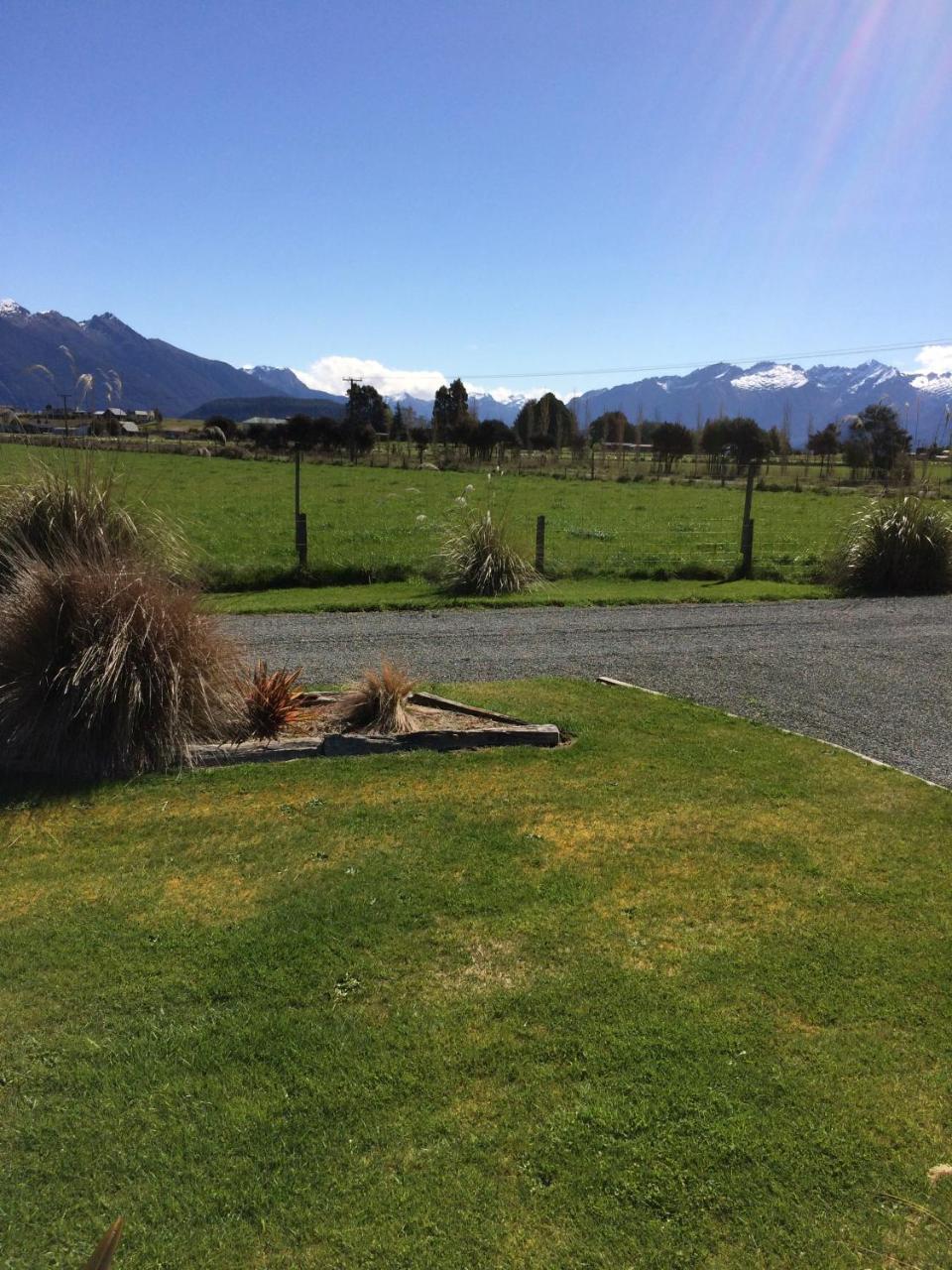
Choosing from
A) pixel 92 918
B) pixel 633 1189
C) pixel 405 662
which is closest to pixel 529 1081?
pixel 633 1189

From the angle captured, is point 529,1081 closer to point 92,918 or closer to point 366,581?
point 92,918

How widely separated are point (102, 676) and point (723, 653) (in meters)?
6.51

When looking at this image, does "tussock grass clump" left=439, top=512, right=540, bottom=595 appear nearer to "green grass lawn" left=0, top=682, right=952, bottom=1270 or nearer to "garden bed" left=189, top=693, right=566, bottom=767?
"garden bed" left=189, top=693, right=566, bottom=767

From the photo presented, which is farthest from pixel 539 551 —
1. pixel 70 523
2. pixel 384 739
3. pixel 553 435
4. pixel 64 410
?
pixel 553 435

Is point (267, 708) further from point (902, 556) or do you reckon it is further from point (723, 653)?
point (902, 556)

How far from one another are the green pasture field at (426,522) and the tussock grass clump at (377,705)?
11.2 feet

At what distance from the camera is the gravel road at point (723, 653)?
712 centimetres

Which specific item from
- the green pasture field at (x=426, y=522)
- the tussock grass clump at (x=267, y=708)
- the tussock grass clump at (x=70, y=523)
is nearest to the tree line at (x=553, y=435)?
the green pasture field at (x=426, y=522)

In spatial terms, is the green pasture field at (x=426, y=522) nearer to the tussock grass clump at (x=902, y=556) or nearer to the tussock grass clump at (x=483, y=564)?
the tussock grass clump at (x=483, y=564)

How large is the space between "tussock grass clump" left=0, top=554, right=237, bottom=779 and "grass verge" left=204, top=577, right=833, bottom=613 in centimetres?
560

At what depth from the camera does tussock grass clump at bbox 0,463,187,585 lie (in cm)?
→ 726

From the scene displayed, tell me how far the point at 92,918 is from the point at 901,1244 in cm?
321

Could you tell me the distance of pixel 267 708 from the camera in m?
6.21

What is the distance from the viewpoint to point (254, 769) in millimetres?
5559
